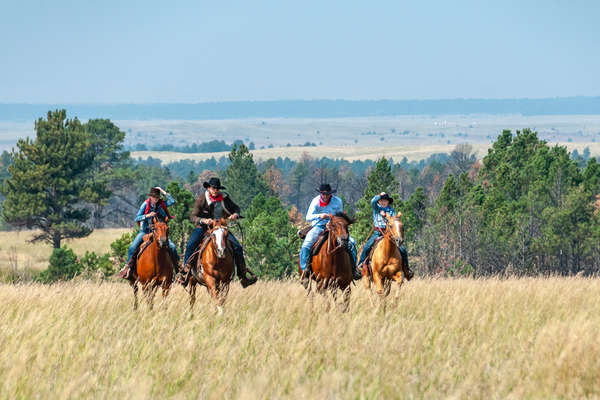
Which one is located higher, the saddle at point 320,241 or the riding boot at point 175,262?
the saddle at point 320,241

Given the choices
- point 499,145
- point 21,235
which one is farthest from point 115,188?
point 499,145

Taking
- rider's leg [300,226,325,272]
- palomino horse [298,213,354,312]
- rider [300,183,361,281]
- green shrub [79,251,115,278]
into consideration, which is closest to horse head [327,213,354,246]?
palomino horse [298,213,354,312]

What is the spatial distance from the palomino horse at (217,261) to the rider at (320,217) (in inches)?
55.7

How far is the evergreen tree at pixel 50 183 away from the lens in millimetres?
80125

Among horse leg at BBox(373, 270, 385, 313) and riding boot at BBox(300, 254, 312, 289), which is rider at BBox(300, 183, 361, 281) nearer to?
riding boot at BBox(300, 254, 312, 289)

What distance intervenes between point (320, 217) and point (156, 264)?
116 inches

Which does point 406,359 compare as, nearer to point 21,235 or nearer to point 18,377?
point 18,377

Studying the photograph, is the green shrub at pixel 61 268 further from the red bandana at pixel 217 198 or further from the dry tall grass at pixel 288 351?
the dry tall grass at pixel 288 351

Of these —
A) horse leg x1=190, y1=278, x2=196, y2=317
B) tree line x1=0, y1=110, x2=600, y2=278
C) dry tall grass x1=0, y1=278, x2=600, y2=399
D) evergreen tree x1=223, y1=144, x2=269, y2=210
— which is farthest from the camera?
evergreen tree x1=223, y1=144, x2=269, y2=210

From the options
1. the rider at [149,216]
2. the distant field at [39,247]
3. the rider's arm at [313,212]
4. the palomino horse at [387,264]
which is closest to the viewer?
the rider at [149,216]

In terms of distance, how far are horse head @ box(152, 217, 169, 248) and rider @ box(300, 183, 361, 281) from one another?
2.47 metres

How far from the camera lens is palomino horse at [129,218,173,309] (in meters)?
15.1

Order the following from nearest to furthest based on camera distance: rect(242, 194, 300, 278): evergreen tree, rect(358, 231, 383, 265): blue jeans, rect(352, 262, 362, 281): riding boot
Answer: rect(352, 262, 362, 281): riding boot < rect(358, 231, 383, 265): blue jeans < rect(242, 194, 300, 278): evergreen tree

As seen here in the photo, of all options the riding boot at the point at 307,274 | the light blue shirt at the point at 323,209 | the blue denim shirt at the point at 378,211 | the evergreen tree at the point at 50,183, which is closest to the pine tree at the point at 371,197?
the evergreen tree at the point at 50,183
